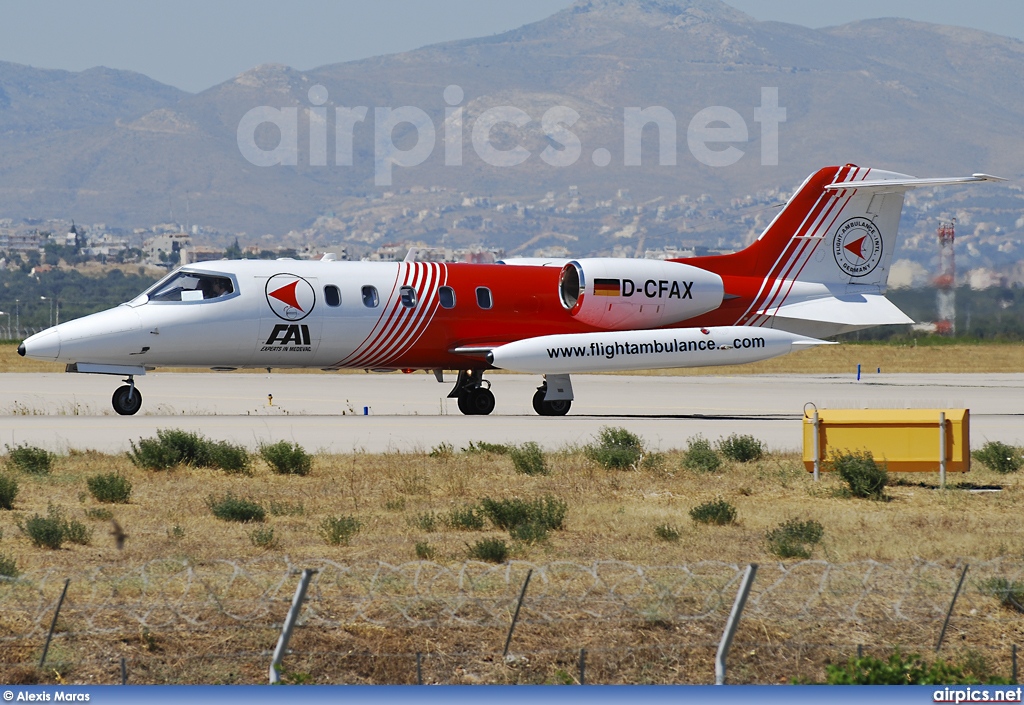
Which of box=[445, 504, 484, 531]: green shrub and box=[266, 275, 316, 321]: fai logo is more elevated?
box=[266, 275, 316, 321]: fai logo

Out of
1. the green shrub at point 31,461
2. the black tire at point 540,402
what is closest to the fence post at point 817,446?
the green shrub at point 31,461

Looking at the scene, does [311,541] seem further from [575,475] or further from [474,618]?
[575,475]

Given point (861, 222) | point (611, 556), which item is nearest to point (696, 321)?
point (861, 222)

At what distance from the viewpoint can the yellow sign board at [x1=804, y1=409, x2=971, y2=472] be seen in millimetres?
20766

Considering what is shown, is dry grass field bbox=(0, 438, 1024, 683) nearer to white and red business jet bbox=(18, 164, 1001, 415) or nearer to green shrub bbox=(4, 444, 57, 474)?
green shrub bbox=(4, 444, 57, 474)

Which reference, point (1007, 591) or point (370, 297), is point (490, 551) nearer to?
point (1007, 591)

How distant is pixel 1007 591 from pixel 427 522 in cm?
661

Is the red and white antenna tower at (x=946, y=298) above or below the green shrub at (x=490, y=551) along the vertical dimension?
below

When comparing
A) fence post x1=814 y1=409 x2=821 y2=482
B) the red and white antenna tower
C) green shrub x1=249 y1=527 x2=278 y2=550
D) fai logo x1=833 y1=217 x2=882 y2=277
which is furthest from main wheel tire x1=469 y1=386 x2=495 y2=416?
the red and white antenna tower

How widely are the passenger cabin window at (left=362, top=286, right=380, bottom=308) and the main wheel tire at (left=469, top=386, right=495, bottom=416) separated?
386 cm

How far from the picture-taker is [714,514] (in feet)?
58.4

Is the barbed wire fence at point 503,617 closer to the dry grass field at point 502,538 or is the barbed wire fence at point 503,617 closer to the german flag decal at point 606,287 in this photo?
the dry grass field at point 502,538

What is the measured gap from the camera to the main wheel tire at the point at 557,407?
33.1 metres

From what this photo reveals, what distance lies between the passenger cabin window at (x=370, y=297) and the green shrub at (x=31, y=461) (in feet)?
31.3
